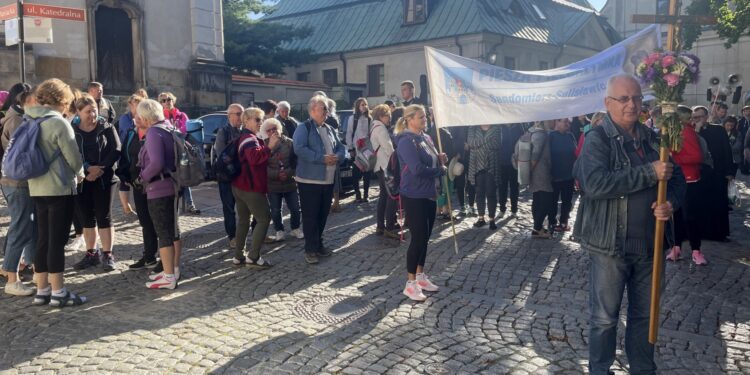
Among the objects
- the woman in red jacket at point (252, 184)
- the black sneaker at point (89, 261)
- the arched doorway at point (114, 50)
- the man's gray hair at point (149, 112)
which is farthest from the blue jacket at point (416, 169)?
the arched doorway at point (114, 50)

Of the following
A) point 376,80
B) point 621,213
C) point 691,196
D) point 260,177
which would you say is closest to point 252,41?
point 376,80

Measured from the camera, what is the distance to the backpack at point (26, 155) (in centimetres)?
527

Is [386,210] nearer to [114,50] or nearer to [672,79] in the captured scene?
[672,79]

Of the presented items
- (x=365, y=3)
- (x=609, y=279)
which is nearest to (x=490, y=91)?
(x=609, y=279)

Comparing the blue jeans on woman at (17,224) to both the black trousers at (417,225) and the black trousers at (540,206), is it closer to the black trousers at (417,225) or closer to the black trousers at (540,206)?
the black trousers at (417,225)

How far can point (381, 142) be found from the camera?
842cm

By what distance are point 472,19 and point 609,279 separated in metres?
30.2

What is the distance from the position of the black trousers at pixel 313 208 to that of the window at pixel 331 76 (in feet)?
102

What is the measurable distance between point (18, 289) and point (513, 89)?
17.6 feet

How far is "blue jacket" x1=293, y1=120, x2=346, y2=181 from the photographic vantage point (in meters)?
7.11

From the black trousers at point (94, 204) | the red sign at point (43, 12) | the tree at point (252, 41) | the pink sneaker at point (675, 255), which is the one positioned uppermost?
the tree at point (252, 41)

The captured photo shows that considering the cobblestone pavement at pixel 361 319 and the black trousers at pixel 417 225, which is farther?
the black trousers at pixel 417 225

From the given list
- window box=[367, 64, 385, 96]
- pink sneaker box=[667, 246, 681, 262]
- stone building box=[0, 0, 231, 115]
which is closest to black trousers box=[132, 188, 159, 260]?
pink sneaker box=[667, 246, 681, 262]

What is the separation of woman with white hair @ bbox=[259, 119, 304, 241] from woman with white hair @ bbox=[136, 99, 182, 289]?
52.3 inches
